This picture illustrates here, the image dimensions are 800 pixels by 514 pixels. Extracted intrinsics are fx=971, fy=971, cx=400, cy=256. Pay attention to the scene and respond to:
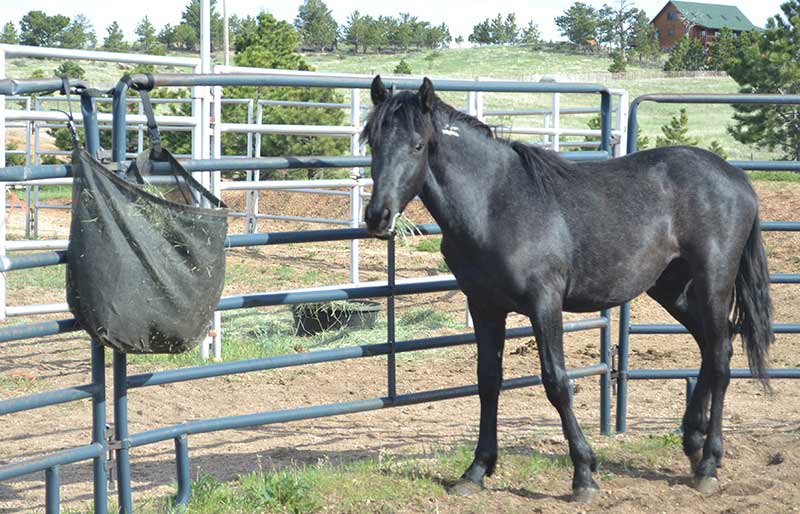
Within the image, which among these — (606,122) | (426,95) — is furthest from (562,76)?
(426,95)

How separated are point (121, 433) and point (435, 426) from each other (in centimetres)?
227

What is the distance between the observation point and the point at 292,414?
13.9 feet

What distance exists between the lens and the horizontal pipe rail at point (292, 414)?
12.6 feet

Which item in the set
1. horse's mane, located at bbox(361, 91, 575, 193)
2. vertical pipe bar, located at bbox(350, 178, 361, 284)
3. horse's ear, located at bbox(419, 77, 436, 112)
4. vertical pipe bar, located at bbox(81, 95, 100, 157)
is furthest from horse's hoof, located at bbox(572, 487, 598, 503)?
vertical pipe bar, located at bbox(350, 178, 361, 284)

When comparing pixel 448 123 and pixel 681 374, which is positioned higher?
pixel 448 123

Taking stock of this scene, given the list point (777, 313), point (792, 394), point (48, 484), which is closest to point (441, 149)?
point (48, 484)

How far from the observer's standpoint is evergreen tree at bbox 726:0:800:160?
934 inches

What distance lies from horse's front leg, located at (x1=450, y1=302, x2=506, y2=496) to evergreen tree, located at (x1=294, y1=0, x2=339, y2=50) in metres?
77.3

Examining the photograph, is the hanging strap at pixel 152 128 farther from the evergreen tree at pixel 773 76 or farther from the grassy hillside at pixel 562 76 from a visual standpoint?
the grassy hillside at pixel 562 76

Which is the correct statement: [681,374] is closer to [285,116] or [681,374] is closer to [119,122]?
[119,122]

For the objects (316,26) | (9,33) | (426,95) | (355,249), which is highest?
(316,26)

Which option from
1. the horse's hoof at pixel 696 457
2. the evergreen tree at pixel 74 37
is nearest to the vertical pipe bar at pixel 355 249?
the horse's hoof at pixel 696 457

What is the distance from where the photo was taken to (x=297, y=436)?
17.6ft

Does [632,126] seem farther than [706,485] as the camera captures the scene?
Yes
